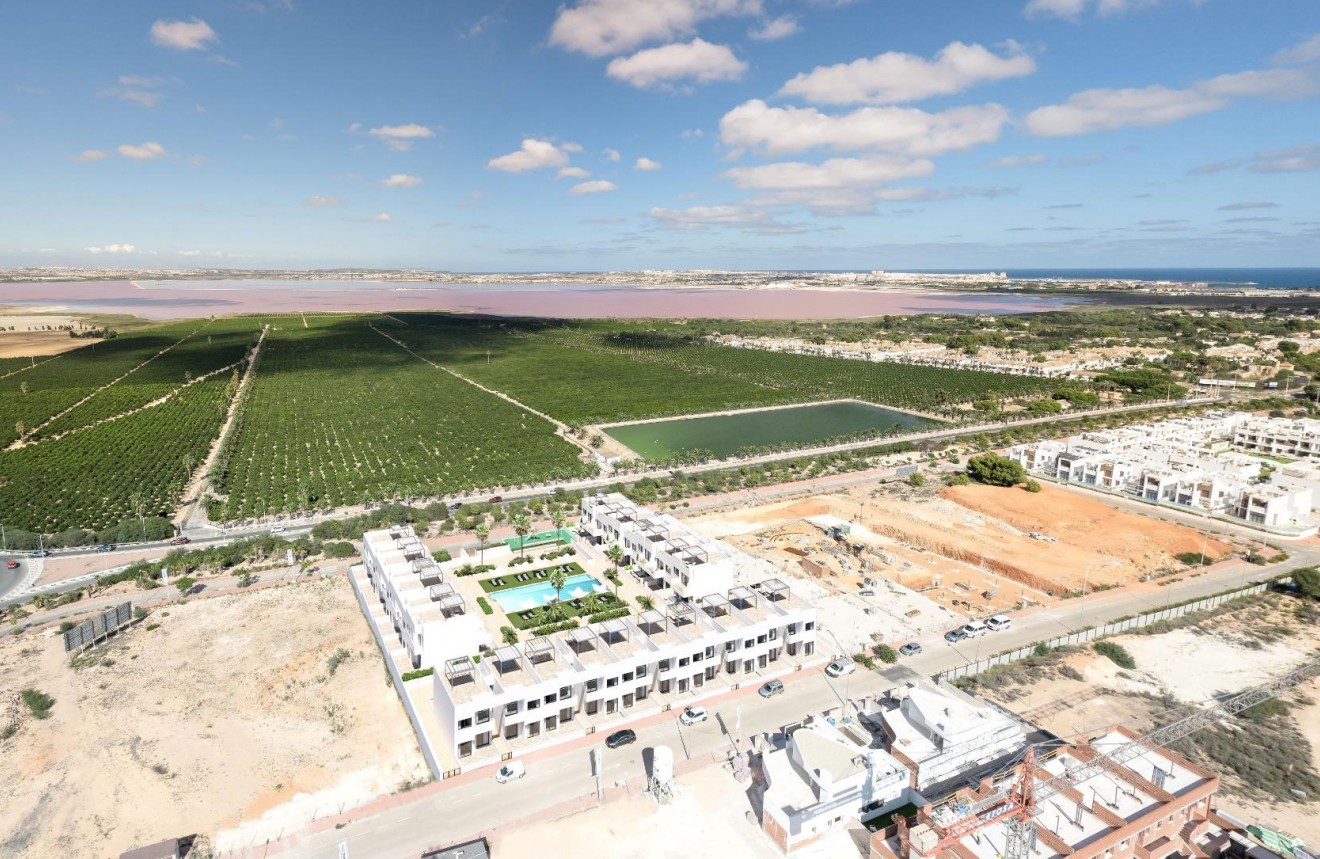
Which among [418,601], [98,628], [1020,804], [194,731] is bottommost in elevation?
[194,731]

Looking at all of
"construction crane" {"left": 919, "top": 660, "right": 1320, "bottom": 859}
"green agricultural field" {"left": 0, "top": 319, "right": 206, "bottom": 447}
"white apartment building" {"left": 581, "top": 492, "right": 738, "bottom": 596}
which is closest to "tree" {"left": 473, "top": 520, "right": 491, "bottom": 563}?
"white apartment building" {"left": 581, "top": 492, "right": 738, "bottom": 596}

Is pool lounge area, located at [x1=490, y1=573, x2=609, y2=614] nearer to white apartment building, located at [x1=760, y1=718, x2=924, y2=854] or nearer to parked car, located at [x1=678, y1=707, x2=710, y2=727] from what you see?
parked car, located at [x1=678, y1=707, x2=710, y2=727]

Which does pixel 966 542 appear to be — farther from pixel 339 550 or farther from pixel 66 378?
pixel 66 378

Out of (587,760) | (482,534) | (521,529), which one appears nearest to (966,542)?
(521,529)

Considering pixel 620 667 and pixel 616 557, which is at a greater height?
pixel 616 557

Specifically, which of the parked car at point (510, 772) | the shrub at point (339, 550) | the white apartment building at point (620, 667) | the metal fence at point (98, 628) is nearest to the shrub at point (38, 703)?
the metal fence at point (98, 628)

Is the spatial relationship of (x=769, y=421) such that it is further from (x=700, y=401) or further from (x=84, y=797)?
(x=84, y=797)

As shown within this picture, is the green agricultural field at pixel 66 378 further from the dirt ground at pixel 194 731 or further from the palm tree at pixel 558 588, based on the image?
the palm tree at pixel 558 588
